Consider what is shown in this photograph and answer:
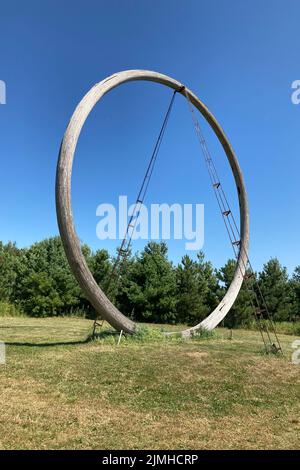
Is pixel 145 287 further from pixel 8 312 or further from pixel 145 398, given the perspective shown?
pixel 145 398

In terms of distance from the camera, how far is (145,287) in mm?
28453

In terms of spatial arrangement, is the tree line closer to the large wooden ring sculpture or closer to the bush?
the bush

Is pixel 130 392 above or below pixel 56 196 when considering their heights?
below

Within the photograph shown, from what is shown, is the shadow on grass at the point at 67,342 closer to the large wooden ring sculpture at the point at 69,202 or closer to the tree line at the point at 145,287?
the large wooden ring sculpture at the point at 69,202

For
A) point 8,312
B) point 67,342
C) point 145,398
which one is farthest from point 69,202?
point 8,312

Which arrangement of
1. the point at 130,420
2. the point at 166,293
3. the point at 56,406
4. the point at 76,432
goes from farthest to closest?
1. the point at 166,293
2. the point at 56,406
3. the point at 130,420
4. the point at 76,432

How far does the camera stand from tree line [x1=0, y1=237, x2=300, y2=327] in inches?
1105

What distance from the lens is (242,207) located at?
13.8m

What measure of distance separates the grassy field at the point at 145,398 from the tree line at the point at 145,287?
17195mm

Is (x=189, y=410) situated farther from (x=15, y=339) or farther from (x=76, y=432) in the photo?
(x=15, y=339)

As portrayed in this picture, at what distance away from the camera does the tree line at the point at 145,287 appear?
92.1 feet

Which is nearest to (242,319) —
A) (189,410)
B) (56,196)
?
(56,196)
